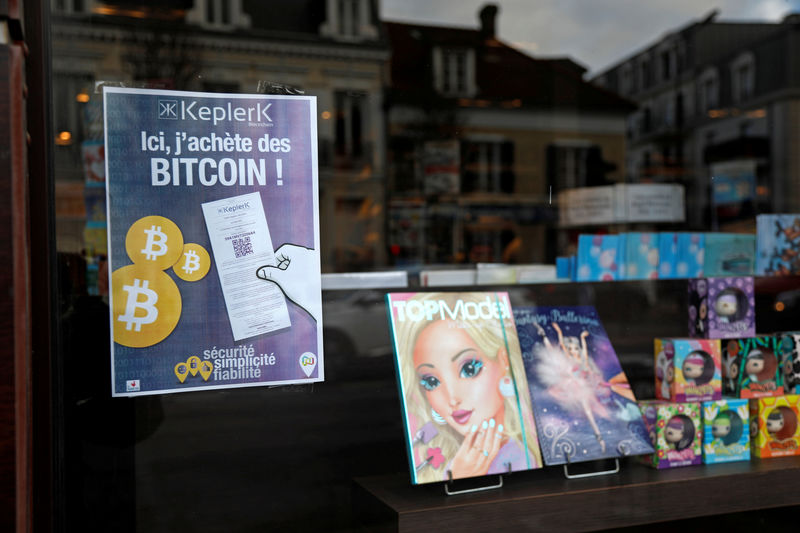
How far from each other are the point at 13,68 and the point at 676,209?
142 inches

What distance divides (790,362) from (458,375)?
4.39 feet

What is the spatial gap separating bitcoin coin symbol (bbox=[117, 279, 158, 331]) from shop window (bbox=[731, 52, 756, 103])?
421 centimetres

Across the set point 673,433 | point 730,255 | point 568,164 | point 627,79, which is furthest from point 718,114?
point 673,433

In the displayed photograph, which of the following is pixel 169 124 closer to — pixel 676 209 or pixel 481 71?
pixel 676 209

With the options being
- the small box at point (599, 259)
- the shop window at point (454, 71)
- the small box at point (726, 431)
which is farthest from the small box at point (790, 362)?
the shop window at point (454, 71)

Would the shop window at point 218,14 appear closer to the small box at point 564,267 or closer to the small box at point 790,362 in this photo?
the small box at point 564,267

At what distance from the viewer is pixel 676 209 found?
4207 mm

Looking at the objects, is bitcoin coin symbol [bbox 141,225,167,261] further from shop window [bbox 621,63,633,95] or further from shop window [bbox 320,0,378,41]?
shop window [bbox 621,63,633,95]

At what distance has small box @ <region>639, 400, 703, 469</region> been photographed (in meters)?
2.45

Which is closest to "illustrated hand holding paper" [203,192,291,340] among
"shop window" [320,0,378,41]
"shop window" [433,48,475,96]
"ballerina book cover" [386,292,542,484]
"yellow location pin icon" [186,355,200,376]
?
"yellow location pin icon" [186,355,200,376]

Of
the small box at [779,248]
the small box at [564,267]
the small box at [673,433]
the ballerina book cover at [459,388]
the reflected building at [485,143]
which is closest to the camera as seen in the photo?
the ballerina book cover at [459,388]

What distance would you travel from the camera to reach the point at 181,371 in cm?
206

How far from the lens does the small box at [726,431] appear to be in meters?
2.52

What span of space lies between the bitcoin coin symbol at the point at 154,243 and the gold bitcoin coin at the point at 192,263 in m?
0.05
